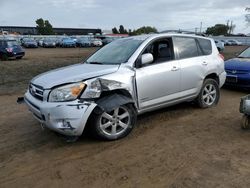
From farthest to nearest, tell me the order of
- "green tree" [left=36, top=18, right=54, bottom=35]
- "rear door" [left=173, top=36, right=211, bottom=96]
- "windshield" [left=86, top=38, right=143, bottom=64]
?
"green tree" [left=36, top=18, right=54, bottom=35] → "rear door" [left=173, top=36, right=211, bottom=96] → "windshield" [left=86, top=38, right=143, bottom=64]

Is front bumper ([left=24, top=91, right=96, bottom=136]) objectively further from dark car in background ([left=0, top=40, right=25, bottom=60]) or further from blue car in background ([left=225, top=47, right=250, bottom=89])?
dark car in background ([left=0, top=40, right=25, bottom=60])

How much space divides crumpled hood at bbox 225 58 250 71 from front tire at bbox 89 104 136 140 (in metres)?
4.97

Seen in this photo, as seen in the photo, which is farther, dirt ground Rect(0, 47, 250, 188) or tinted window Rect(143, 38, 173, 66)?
tinted window Rect(143, 38, 173, 66)

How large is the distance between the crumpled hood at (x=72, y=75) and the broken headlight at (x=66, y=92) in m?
0.09

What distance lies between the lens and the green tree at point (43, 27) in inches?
3935

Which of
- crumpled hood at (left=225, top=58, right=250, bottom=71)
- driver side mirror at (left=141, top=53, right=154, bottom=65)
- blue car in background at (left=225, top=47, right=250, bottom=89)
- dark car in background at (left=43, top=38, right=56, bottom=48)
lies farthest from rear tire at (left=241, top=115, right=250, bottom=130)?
dark car in background at (left=43, top=38, right=56, bottom=48)

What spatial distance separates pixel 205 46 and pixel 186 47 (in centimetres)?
74

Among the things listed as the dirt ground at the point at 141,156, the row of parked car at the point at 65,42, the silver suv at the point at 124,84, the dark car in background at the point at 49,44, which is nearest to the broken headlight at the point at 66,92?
the silver suv at the point at 124,84

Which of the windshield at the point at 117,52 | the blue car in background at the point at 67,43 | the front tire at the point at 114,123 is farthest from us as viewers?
the blue car in background at the point at 67,43

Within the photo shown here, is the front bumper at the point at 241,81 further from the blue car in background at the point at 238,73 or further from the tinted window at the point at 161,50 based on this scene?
the tinted window at the point at 161,50

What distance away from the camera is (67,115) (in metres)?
4.60

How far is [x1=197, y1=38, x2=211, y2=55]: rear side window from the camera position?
7.03 metres

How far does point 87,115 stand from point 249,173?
2336mm

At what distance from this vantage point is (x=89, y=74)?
16.3 ft
